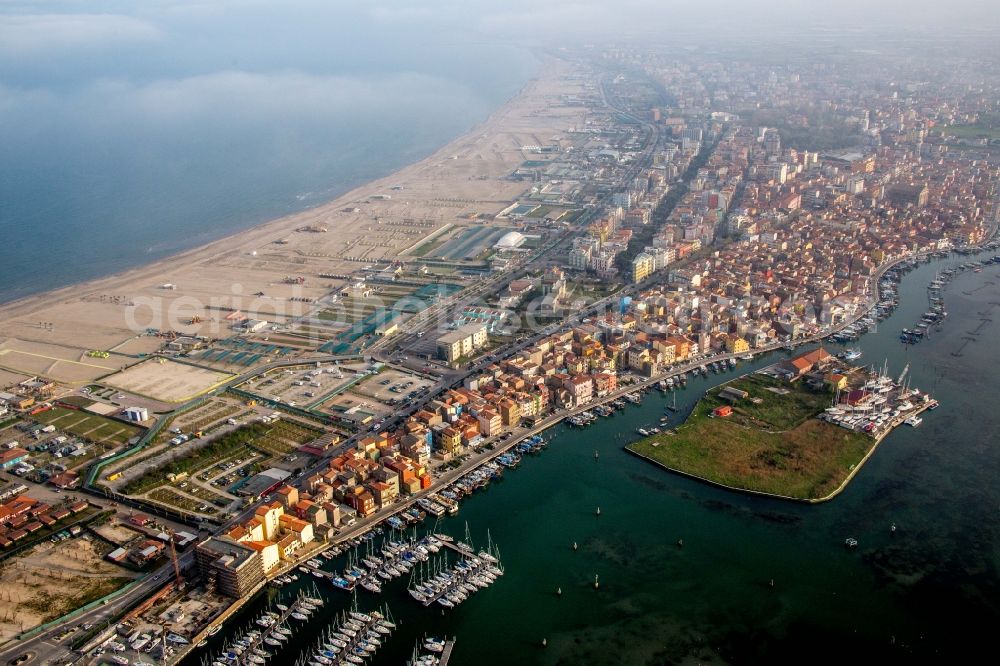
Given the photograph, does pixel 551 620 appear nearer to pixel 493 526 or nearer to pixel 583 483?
pixel 493 526

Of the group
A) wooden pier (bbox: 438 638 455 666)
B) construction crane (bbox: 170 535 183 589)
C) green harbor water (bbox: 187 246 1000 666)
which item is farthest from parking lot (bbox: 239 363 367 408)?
wooden pier (bbox: 438 638 455 666)

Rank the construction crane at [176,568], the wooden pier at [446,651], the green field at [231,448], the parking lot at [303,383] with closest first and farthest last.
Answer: the wooden pier at [446,651], the construction crane at [176,568], the green field at [231,448], the parking lot at [303,383]

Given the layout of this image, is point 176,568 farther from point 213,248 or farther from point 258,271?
point 213,248

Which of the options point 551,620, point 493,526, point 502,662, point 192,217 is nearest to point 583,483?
point 493,526

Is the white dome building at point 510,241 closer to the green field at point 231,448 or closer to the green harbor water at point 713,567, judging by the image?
the green harbor water at point 713,567

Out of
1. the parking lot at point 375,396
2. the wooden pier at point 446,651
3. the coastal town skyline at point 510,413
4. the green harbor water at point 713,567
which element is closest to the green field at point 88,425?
the coastal town skyline at point 510,413

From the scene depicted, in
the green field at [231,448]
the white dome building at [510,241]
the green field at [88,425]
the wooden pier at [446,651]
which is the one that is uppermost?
the white dome building at [510,241]
